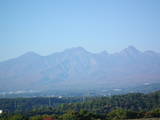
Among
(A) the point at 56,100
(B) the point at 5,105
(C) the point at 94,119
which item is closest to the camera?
(C) the point at 94,119

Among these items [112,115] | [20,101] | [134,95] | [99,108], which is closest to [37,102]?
[20,101]

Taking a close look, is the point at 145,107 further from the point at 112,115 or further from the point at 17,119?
the point at 17,119

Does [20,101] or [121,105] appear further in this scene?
[20,101]

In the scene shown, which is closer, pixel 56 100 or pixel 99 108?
pixel 99 108

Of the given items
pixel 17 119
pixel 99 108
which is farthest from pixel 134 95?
pixel 17 119

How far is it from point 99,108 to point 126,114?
72.9ft

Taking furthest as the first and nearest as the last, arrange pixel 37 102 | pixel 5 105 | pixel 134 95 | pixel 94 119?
1. pixel 37 102
2. pixel 5 105
3. pixel 134 95
4. pixel 94 119

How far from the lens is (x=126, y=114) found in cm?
5250

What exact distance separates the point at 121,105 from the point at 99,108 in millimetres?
6637

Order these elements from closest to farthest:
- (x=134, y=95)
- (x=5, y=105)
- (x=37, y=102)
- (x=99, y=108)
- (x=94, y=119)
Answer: (x=94, y=119), (x=99, y=108), (x=134, y=95), (x=5, y=105), (x=37, y=102)

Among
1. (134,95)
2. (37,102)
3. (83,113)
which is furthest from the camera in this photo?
(37,102)

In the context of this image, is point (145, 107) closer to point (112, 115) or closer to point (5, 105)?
point (112, 115)

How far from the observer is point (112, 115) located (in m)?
54.3

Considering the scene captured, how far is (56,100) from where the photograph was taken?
12144 centimetres
